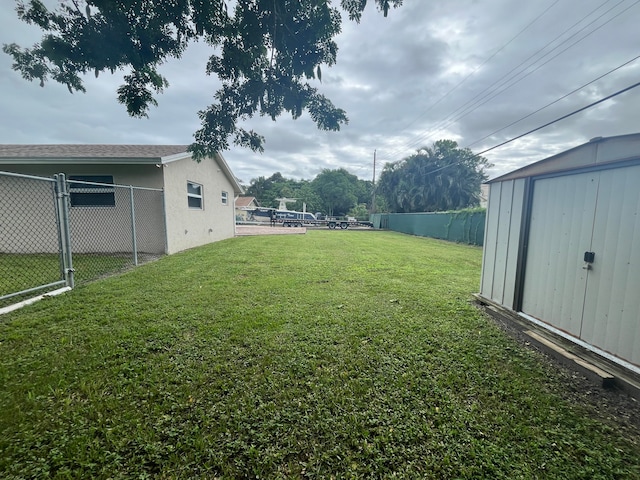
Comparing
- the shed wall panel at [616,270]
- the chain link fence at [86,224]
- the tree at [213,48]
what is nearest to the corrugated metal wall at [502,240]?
the shed wall panel at [616,270]

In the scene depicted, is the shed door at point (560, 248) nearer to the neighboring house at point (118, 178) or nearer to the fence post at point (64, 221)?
the fence post at point (64, 221)

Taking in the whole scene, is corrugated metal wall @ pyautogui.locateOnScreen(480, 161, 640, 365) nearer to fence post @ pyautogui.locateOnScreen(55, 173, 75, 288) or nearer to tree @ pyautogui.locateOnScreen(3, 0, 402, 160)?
tree @ pyautogui.locateOnScreen(3, 0, 402, 160)

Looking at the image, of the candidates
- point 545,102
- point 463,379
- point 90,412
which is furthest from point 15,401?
point 545,102

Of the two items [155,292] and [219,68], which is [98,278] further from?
[219,68]

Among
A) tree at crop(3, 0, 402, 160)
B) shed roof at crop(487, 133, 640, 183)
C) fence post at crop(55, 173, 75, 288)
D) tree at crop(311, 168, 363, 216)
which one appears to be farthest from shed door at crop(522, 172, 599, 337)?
tree at crop(311, 168, 363, 216)

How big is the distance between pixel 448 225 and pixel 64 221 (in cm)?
1699

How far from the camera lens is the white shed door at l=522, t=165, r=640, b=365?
91.0 inches

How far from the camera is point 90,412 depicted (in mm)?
1819

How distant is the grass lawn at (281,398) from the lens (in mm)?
1515

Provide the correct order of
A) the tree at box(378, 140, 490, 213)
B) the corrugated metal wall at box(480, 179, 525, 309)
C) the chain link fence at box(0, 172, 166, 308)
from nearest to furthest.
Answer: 1. the corrugated metal wall at box(480, 179, 525, 309)
2. the chain link fence at box(0, 172, 166, 308)
3. the tree at box(378, 140, 490, 213)

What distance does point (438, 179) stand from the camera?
85.0 feet

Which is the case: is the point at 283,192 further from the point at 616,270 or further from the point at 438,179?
the point at 616,270

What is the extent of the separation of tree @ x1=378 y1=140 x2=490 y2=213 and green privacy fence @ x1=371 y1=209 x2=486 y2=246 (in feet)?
11.6

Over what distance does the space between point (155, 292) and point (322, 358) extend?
3272mm
